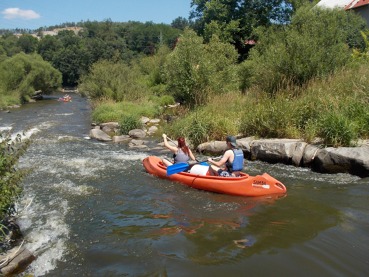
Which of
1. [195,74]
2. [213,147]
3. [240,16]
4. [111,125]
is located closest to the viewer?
[213,147]

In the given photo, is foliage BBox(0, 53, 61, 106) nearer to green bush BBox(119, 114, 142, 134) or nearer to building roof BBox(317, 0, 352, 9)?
green bush BBox(119, 114, 142, 134)

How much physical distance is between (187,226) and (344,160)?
14.0 ft

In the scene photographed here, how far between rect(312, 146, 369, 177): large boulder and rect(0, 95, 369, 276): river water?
227 millimetres

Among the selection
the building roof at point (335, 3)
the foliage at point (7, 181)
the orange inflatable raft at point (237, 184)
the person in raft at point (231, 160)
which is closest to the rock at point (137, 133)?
the orange inflatable raft at point (237, 184)

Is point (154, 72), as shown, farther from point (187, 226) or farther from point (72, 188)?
point (187, 226)

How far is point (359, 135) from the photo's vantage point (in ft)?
30.1

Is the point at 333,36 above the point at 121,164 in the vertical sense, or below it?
above

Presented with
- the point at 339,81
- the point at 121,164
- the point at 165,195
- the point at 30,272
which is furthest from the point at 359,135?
the point at 30,272

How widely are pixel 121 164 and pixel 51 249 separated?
5.06 metres

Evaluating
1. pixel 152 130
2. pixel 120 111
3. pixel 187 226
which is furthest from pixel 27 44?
pixel 187 226

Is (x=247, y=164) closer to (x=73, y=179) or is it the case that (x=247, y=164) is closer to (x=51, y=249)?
(x=73, y=179)

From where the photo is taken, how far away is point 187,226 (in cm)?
589

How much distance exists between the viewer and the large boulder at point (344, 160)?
7934 millimetres

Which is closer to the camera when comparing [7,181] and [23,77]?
[7,181]
